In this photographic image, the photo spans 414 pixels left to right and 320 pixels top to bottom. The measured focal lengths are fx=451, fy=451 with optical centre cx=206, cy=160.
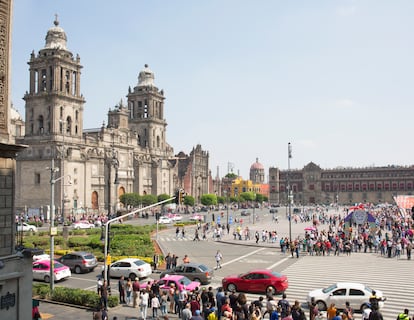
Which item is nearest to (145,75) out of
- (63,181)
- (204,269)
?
(63,181)

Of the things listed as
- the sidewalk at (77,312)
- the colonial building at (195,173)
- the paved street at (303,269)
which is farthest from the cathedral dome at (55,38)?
the sidewalk at (77,312)

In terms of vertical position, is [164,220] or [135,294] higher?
[164,220]

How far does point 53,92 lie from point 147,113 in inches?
1352

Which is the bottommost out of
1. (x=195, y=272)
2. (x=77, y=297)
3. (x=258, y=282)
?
(x=77, y=297)

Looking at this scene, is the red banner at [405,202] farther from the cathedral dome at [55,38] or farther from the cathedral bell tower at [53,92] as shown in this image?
the cathedral dome at [55,38]

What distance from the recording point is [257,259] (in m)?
32.8

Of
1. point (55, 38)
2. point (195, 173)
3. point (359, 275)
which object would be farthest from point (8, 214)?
point (195, 173)

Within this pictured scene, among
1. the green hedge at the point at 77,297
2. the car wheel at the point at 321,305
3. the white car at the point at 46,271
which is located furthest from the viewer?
the white car at the point at 46,271

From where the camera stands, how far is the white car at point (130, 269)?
25.5 m

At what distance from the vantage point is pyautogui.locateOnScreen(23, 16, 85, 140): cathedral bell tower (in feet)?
235

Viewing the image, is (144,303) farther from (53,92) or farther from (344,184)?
(344,184)

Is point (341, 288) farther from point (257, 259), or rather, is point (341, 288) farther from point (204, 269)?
point (257, 259)

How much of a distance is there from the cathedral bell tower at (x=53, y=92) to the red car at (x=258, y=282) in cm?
5502

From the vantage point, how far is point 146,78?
4146 inches
